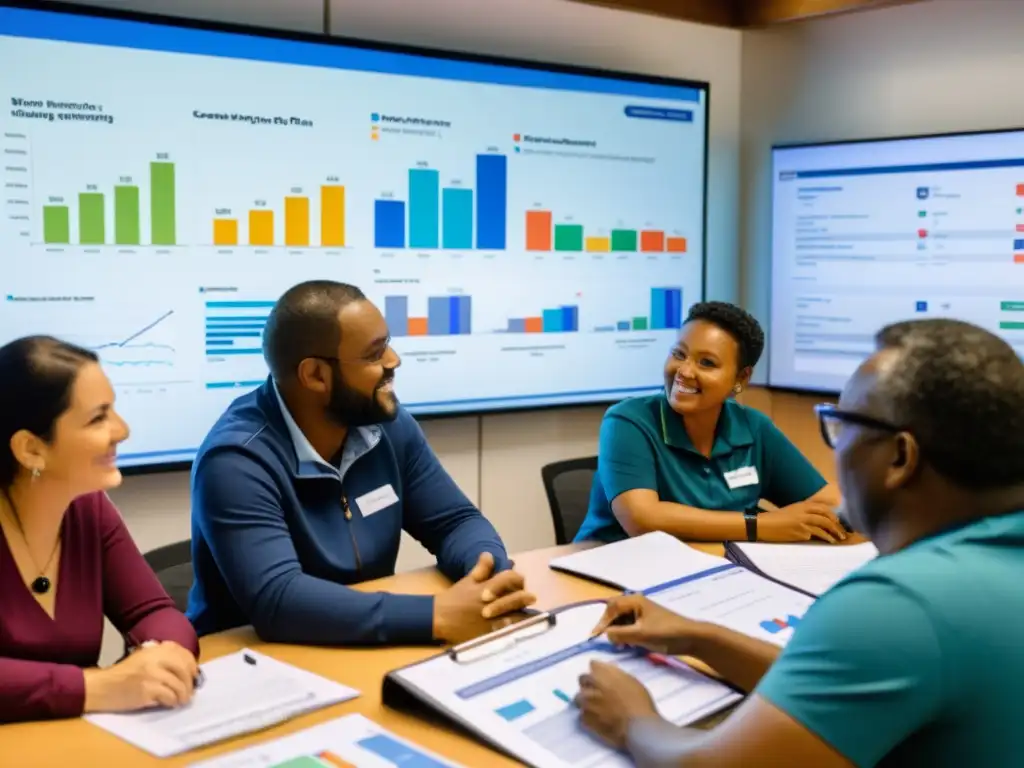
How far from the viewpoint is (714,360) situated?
103 inches

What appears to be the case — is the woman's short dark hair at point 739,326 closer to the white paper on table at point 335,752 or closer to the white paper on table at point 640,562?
the white paper on table at point 640,562

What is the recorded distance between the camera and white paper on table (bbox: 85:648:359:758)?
138 cm

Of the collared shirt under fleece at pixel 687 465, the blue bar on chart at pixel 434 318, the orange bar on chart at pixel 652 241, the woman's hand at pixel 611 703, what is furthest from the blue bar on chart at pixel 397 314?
the woman's hand at pixel 611 703

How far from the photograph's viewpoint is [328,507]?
6.85 ft

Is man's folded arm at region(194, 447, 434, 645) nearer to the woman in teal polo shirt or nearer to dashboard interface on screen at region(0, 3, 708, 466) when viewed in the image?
the woman in teal polo shirt

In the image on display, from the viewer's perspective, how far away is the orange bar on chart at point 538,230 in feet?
11.8

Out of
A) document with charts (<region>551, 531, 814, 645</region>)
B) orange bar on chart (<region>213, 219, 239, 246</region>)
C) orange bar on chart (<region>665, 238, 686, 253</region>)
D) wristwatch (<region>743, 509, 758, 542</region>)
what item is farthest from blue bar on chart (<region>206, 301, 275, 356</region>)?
orange bar on chart (<region>665, 238, 686, 253</region>)

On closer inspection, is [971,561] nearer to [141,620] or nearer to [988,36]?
[141,620]

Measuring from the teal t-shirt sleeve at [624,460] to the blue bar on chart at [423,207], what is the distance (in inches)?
40.9

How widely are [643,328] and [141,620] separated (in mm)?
2517

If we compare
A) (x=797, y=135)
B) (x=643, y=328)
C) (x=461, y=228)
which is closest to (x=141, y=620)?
(x=461, y=228)

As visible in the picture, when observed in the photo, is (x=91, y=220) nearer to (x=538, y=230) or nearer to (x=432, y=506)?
(x=432, y=506)

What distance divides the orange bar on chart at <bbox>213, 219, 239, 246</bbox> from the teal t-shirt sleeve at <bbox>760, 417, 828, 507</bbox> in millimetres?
1547

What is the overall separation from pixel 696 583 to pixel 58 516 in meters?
1.13
